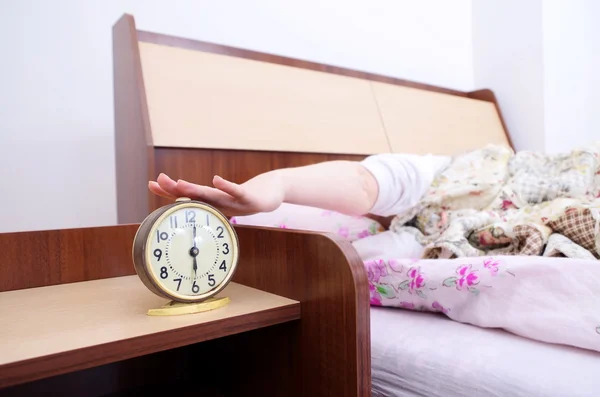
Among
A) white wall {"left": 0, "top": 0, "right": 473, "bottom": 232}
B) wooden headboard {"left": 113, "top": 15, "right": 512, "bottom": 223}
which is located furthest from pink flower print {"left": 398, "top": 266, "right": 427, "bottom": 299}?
white wall {"left": 0, "top": 0, "right": 473, "bottom": 232}

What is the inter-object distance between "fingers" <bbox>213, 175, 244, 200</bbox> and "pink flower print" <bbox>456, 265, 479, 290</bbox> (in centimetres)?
35

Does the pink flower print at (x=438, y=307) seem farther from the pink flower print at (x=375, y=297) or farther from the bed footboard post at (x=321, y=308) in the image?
the bed footboard post at (x=321, y=308)

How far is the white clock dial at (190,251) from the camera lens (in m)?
0.53

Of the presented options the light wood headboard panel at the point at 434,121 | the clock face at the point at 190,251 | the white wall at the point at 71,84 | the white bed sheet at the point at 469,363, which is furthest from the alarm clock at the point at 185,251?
the light wood headboard panel at the point at 434,121

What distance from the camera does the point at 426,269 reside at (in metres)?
0.75

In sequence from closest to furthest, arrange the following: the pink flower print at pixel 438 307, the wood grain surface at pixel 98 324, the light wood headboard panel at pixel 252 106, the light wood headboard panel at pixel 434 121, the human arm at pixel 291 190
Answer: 1. the wood grain surface at pixel 98 324
2. the human arm at pixel 291 190
3. the pink flower print at pixel 438 307
4. the light wood headboard panel at pixel 252 106
5. the light wood headboard panel at pixel 434 121

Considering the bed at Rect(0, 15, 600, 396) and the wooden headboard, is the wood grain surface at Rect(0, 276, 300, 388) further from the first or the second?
the wooden headboard

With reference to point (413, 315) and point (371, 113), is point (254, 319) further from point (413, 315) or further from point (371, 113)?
point (371, 113)

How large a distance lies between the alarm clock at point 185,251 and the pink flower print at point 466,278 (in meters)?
0.35

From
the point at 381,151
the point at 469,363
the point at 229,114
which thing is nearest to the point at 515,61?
the point at 381,151

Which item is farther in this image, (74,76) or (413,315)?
(74,76)

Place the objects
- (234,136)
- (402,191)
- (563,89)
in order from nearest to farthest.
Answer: (402,191)
(234,136)
(563,89)

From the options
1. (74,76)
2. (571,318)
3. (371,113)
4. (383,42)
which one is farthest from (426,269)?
(383,42)

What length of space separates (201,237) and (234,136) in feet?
2.64
